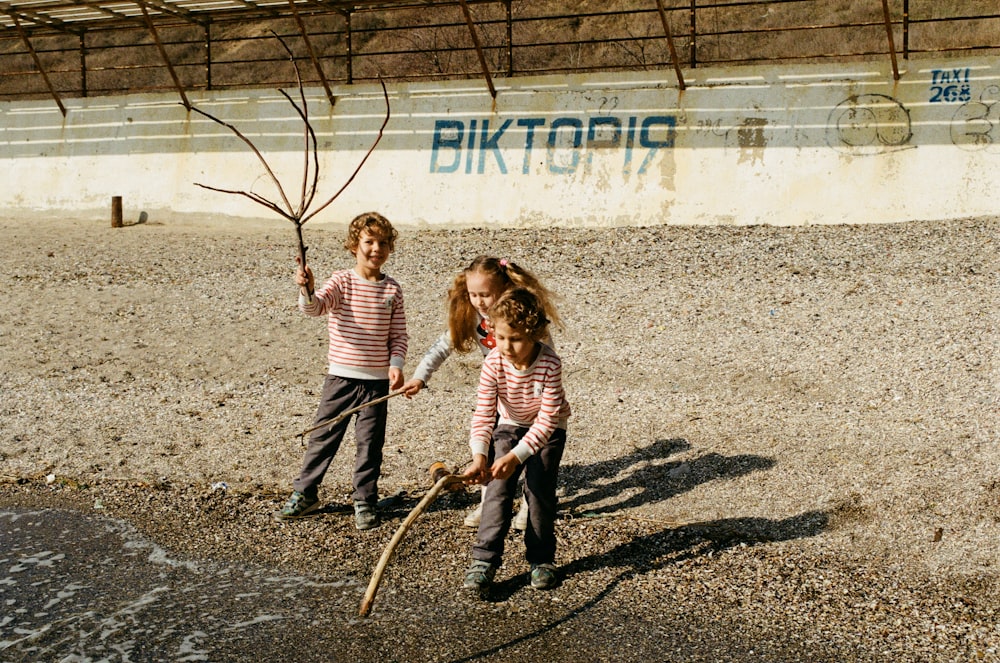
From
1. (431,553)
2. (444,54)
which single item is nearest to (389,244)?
(431,553)

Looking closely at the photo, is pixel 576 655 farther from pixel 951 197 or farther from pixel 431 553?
pixel 951 197

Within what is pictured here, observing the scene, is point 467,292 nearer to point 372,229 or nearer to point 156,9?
point 372,229

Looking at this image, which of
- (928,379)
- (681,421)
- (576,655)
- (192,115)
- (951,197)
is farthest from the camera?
(192,115)

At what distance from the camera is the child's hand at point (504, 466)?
404 centimetres

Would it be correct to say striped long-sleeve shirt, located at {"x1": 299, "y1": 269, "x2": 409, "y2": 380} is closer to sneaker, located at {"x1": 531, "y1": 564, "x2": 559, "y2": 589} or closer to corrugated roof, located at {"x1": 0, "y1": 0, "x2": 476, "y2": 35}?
sneaker, located at {"x1": 531, "y1": 564, "x2": 559, "y2": 589}

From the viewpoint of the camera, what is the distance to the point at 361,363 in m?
5.23

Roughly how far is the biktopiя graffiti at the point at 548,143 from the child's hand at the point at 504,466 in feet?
34.3

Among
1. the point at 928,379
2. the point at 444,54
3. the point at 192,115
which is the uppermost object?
the point at 444,54

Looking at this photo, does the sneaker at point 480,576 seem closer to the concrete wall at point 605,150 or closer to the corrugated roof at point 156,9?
the concrete wall at point 605,150

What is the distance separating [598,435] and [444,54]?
2316 centimetres

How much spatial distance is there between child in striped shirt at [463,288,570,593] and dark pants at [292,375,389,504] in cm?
98

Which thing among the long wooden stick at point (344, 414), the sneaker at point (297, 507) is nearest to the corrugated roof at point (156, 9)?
the long wooden stick at point (344, 414)

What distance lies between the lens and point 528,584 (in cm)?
441

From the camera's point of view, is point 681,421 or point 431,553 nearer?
point 431,553
